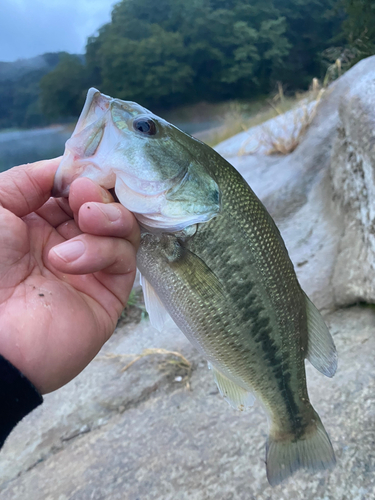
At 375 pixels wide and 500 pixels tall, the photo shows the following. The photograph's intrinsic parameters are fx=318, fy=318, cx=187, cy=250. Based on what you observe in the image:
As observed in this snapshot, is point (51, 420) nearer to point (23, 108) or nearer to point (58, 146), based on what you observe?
point (58, 146)

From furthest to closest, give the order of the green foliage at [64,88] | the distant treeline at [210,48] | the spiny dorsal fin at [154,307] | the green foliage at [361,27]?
the distant treeline at [210,48] → the green foliage at [64,88] → the green foliage at [361,27] → the spiny dorsal fin at [154,307]

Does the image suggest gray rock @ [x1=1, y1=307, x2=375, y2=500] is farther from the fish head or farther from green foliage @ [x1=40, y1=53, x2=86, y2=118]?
green foliage @ [x1=40, y1=53, x2=86, y2=118]

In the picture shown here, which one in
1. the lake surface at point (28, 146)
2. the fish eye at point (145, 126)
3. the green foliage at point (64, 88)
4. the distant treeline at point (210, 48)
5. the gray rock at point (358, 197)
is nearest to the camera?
the fish eye at point (145, 126)

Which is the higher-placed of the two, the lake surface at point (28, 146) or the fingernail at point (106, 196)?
the fingernail at point (106, 196)

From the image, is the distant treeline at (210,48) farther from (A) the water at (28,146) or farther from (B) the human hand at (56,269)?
(B) the human hand at (56,269)

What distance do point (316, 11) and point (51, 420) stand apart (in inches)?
633

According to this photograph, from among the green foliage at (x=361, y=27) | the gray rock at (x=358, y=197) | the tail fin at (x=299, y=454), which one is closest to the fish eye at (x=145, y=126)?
the tail fin at (x=299, y=454)

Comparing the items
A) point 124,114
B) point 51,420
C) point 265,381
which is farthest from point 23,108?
point 265,381

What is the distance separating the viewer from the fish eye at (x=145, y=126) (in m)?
0.91

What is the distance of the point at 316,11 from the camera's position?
12594 millimetres

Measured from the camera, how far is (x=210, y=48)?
43.1ft

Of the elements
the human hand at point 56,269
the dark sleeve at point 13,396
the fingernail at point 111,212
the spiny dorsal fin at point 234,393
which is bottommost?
the spiny dorsal fin at point 234,393

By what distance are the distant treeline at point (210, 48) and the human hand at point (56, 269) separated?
8595 mm

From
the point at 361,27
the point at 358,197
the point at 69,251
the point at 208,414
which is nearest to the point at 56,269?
the point at 69,251
